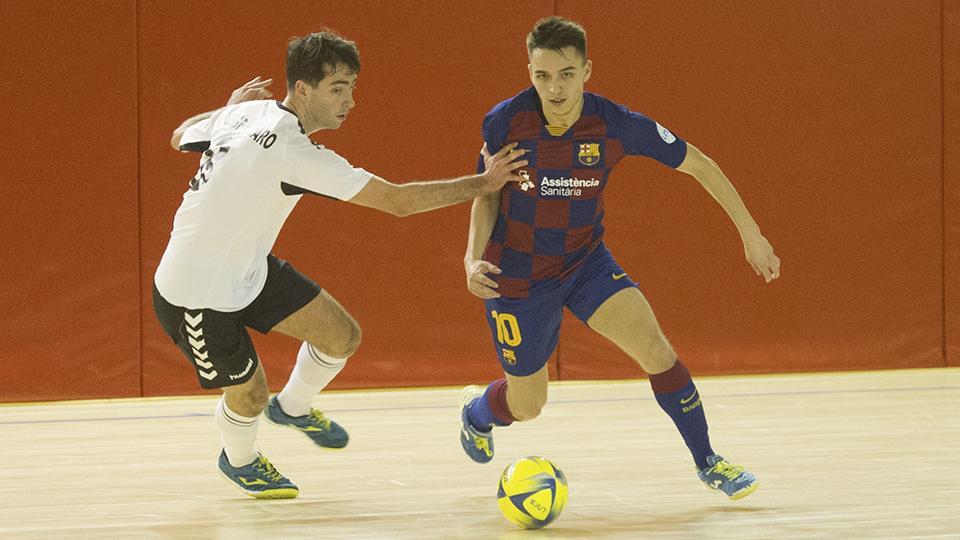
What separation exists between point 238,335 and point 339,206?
333 cm

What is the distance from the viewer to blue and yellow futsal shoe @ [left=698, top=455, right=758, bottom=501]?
13.7 feet

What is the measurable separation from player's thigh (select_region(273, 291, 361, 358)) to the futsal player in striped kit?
1.73ft

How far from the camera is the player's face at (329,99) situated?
14.1ft

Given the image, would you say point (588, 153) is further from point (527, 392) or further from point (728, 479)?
point (728, 479)

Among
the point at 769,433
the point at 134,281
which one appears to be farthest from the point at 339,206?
the point at 769,433

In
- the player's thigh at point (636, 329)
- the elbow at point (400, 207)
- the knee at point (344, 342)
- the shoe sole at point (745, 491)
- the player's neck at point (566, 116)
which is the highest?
the player's neck at point (566, 116)

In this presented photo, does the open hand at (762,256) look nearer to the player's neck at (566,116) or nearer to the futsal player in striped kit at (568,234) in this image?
the futsal player in striped kit at (568,234)

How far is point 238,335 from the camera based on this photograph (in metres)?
4.37

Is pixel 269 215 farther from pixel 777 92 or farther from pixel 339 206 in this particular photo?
pixel 777 92

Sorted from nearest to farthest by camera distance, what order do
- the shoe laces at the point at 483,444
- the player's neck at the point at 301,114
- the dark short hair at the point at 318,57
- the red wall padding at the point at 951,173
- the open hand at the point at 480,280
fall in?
the open hand at the point at 480,280 → the dark short hair at the point at 318,57 → the player's neck at the point at 301,114 → the shoe laces at the point at 483,444 → the red wall padding at the point at 951,173

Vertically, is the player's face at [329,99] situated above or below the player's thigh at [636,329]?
above

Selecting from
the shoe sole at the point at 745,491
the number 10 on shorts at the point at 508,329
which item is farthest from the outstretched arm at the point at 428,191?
the shoe sole at the point at 745,491

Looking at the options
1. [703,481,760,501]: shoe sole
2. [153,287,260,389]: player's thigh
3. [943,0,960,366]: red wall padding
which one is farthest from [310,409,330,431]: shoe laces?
[943,0,960,366]: red wall padding

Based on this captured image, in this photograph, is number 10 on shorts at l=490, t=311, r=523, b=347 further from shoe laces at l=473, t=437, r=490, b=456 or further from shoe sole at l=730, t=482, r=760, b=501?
shoe sole at l=730, t=482, r=760, b=501
